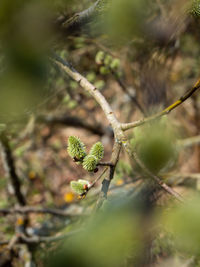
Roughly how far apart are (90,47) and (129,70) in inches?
18.7

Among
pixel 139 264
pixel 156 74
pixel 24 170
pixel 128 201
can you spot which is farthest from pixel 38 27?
pixel 24 170

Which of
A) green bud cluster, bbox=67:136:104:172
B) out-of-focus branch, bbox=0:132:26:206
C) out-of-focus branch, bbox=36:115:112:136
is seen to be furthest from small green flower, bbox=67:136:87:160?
out-of-focus branch, bbox=36:115:112:136

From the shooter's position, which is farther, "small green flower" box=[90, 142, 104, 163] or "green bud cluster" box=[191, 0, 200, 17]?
"small green flower" box=[90, 142, 104, 163]

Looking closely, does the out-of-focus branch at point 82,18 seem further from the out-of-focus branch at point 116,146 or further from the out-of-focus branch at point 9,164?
the out-of-focus branch at point 9,164

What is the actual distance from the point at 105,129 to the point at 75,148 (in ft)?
7.25

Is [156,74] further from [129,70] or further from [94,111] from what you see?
[94,111]

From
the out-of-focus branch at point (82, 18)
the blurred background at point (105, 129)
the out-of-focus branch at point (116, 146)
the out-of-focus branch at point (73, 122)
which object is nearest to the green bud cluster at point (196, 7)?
the blurred background at point (105, 129)

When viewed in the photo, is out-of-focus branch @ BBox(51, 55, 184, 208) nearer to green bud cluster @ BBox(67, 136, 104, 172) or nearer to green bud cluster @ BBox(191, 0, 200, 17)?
green bud cluster @ BBox(67, 136, 104, 172)

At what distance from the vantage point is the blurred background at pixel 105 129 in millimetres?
443

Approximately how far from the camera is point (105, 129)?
2871 millimetres

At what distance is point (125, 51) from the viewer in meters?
2.25

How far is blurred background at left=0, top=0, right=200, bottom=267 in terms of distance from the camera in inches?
17.5

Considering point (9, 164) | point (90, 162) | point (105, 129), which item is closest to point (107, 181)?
point (90, 162)

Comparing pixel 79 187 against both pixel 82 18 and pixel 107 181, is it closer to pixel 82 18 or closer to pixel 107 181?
pixel 107 181
